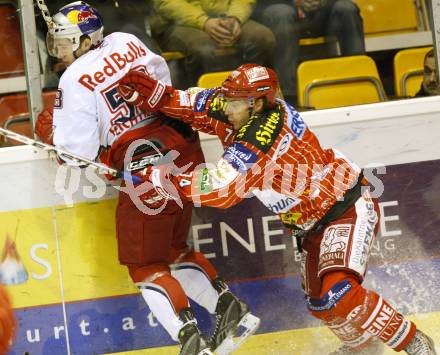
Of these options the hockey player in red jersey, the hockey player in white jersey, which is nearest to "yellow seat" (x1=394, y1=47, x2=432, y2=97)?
the hockey player in red jersey

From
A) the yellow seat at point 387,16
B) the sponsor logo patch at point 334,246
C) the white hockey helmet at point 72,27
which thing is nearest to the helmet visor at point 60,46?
the white hockey helmet at point 72,27

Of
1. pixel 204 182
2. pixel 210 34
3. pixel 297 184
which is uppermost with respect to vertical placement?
pixel 210 34

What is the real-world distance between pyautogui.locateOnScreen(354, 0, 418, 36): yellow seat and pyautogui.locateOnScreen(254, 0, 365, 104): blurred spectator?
342 millimetres

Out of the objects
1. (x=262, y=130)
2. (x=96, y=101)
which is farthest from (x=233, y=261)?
(x=96, y=101)

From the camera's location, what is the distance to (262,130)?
12.1 feet

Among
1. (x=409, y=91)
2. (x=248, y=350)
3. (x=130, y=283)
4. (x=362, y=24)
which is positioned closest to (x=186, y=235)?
(x=130, y=283)

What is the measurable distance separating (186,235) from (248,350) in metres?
0.63

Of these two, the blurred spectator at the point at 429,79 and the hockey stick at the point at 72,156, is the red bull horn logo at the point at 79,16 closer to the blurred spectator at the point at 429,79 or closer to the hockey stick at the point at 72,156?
the hockey stick at the point at 72,156

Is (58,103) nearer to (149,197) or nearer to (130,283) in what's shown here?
(149,197)

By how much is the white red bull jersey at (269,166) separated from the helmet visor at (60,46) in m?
0.47

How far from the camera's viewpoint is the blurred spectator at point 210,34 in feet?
16.5

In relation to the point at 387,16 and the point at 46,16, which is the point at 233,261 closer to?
the point at 46,16

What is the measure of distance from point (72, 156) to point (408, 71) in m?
2.04

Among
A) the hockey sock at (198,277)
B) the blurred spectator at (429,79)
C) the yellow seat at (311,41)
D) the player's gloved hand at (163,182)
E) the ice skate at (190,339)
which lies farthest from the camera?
the yellow seat at (311,41)
